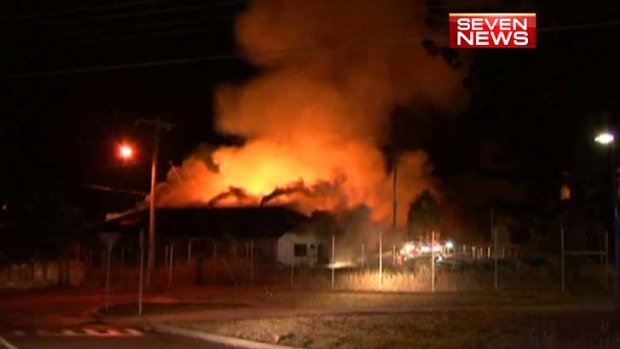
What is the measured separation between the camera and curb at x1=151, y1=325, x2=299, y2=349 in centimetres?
1884

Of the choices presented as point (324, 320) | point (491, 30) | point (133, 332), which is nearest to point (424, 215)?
point (324, 320)

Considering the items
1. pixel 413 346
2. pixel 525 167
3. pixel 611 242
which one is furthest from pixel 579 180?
pixel 413 346

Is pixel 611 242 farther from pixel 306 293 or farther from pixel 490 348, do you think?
pixel 490 348

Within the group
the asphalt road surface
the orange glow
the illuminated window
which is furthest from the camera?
the illuminated window

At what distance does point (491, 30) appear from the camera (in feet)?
73.5

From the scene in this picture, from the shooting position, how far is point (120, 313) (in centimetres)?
2836

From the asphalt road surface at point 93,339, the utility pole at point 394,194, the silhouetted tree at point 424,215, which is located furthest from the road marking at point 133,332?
the silhouetted tree at point 424,215

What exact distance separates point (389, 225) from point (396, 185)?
339cm

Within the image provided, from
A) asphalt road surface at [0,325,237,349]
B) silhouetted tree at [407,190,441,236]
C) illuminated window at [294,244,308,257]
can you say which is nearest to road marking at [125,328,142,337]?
asphalt road surface at [0,325,237,349]

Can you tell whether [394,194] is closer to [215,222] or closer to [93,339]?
[215,222]

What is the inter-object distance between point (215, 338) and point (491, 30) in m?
9.56

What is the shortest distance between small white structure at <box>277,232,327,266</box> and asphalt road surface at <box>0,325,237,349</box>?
36.7 metres

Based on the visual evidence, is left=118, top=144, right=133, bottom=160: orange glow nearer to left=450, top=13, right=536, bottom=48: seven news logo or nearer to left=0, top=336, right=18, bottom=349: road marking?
left=0, top=336, right=18, bottom=349: road marking

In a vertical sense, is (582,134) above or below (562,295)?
above
